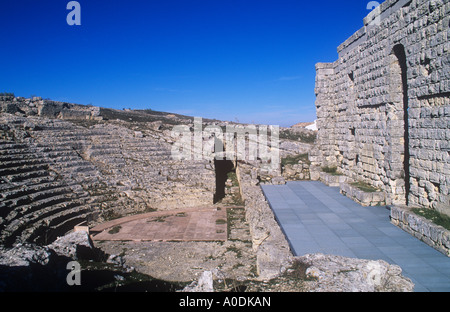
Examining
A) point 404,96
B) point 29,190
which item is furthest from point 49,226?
point 404,96

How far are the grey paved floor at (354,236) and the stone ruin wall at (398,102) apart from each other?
0.95m

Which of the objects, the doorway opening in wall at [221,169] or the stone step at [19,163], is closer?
the stone step at [19,163]

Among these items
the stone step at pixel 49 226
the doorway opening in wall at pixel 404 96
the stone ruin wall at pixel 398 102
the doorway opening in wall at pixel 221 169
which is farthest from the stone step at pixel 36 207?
the doorway opening in wall at pixel 404 96

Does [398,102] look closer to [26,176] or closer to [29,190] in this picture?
[29,190]

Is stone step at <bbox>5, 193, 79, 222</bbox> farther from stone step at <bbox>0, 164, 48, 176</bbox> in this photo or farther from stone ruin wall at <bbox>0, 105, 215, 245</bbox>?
stone step at <bbox>0, 164, 48, 176</bbox>

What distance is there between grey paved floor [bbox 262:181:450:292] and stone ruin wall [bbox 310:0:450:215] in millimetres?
951

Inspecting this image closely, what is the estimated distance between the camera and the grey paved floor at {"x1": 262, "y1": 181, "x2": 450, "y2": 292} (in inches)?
185

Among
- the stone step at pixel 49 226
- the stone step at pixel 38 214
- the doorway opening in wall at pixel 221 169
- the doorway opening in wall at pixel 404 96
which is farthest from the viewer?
the doorway opening in wall at pixel 221 169

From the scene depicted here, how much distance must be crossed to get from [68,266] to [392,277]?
4.49 meters

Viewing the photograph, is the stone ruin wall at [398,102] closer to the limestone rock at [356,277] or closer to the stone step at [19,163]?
the limestone rock at [356,277]

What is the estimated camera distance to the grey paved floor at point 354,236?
471 cm
